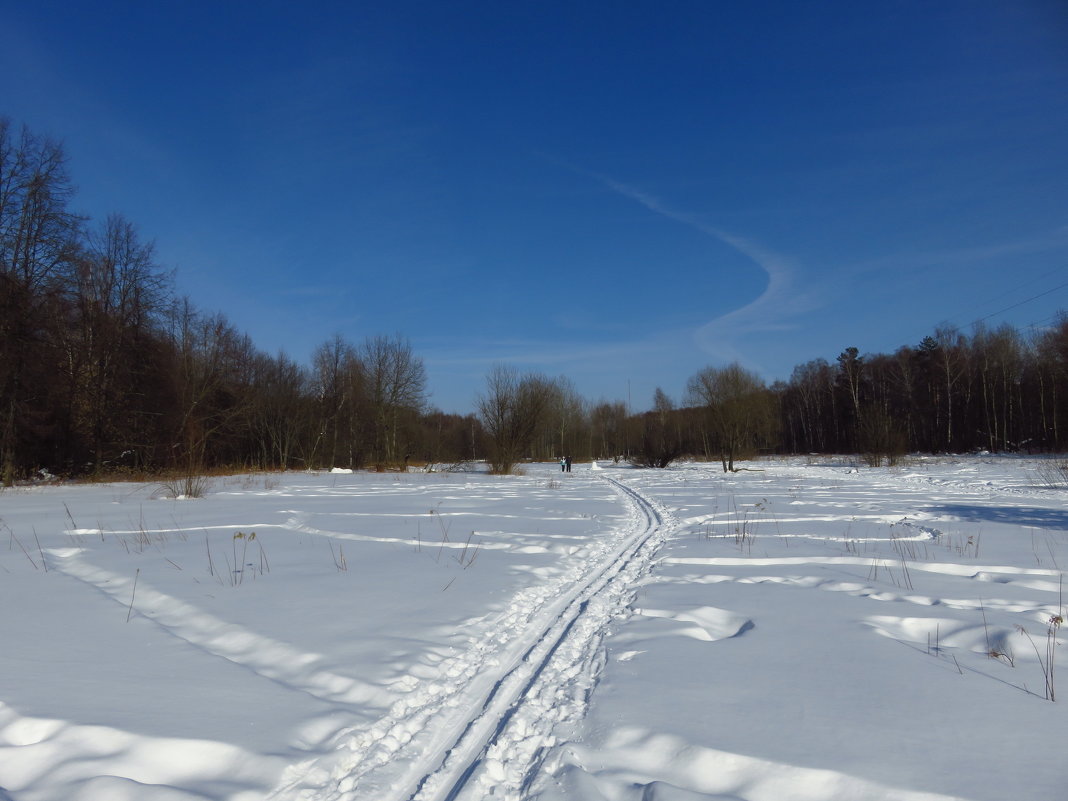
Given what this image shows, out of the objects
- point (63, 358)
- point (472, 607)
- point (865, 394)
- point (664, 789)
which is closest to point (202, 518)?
point (472, 607)

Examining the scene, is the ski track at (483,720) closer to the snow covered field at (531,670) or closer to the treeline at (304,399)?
the snow covered field at (531,670)

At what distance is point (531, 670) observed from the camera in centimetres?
372

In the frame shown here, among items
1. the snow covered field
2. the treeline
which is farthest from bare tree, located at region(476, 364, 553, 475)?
the snow covered field

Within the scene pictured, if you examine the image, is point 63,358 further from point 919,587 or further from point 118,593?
point 919,587

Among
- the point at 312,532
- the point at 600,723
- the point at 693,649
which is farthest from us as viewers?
the point at 312,532

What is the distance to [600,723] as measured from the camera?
117 inches

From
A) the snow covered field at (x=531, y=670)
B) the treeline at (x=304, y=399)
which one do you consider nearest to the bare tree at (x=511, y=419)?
the treeline at (x=304, y=399)

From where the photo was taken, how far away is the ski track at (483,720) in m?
2.44

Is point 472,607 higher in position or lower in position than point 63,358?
lower

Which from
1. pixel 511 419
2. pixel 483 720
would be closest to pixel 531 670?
pixel 483 720

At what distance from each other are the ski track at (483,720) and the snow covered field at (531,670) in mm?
17

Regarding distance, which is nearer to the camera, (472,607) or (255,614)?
(255,614)

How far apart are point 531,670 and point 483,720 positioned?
0.74m

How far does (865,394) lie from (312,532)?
66685 mm
